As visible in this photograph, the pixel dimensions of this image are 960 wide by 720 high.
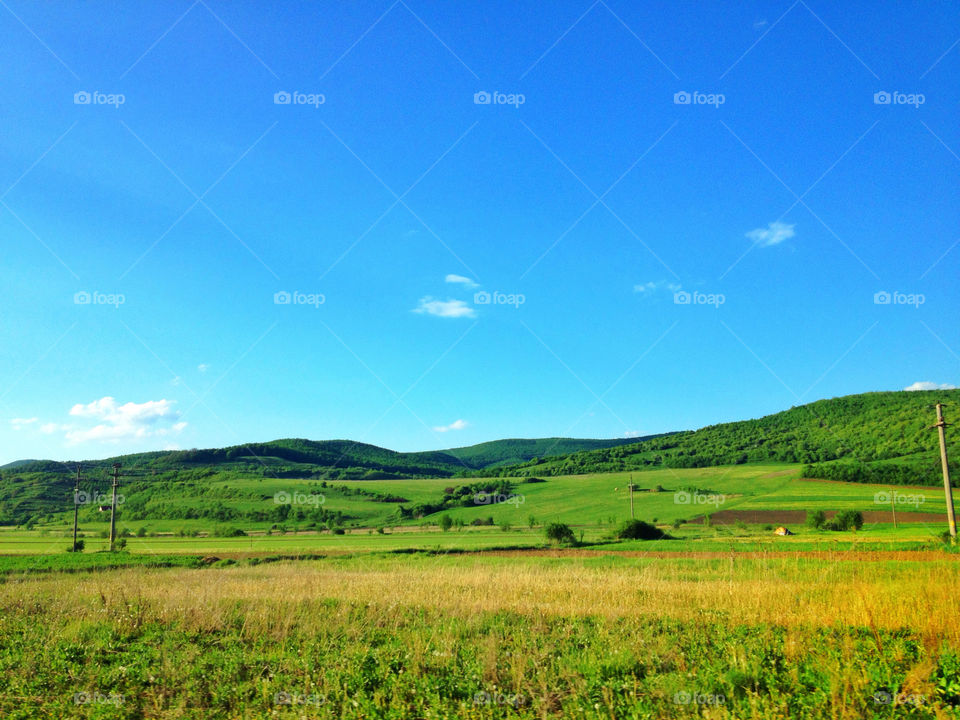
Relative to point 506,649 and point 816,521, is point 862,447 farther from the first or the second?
point 506,649

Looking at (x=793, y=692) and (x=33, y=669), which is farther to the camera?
(x=33, y=669)

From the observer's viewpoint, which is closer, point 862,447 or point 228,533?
point 228,533

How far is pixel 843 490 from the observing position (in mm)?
106250

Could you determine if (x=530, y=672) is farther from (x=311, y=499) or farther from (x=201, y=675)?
(x=311, y=499)

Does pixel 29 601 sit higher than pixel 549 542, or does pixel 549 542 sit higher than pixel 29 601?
pixel 29 601

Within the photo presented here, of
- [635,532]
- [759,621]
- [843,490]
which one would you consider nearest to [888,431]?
[843,490]

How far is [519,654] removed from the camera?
25.0ft

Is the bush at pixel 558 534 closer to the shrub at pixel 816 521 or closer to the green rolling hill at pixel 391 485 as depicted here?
the shrub at pixel 816 521

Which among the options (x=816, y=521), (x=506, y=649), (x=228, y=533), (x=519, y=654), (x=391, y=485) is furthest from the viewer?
(x=391, y=485)

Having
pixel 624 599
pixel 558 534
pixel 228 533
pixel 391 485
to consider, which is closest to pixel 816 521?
pixel 558 534

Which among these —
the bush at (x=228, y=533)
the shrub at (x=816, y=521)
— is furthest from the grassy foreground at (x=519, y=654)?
the bush at (x=228, y=533)

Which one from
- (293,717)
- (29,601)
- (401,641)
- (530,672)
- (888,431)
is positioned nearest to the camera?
(293,717)

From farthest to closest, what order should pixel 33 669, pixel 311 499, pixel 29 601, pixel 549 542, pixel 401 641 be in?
1. pixel 311 499
2. pixel 549 542
3. pixel 29 601
4. pixel 401 641
5. pixel 33 669

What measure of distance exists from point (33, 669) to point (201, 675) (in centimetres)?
245
